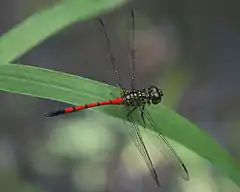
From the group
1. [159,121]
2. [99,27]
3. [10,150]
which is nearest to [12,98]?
[10,150]

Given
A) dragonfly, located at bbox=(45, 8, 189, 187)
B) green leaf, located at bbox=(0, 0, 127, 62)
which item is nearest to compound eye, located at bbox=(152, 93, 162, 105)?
dragonfly, located at bbox=(45, 8, 189, 187)

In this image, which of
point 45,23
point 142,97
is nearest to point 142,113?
point 142,97

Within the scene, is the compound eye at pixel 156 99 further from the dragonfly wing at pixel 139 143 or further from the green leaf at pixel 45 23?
the green leaf at pixel 45 23

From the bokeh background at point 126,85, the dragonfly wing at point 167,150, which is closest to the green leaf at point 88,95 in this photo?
the dragonfly wing at point 167,150

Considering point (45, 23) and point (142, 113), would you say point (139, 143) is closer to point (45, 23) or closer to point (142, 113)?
point (142, 113)

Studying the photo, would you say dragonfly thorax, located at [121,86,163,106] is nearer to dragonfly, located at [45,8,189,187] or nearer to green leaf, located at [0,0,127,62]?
dragonfly, located at [45,8,189,187]

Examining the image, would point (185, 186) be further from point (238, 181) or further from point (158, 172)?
point (238, 181)
